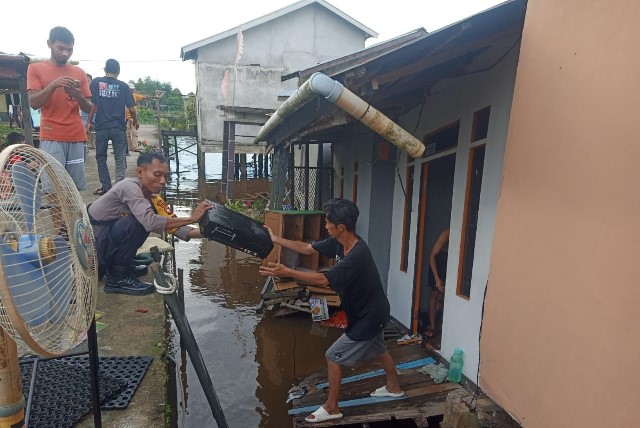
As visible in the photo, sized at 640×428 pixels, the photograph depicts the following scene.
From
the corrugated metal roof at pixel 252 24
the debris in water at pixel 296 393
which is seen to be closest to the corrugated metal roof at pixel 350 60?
the debris in water at pixel 296 393

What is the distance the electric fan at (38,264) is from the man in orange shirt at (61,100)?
9.89 feet

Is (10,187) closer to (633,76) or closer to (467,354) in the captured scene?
(633,76)

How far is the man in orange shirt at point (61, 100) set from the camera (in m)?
4.28

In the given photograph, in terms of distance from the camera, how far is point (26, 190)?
1.53m

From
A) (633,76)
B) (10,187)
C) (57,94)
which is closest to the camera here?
(10,187)

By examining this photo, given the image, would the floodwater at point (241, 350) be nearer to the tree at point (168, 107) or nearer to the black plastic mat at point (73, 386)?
the black plastic mat at point (73, 386)

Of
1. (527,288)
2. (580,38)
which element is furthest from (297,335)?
(580,38)

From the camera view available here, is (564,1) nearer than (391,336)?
Yes

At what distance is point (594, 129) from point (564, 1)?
2.95ft

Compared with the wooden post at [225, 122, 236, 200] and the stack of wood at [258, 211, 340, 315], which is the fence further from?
the wooden post at [225, 122, 236, 200]

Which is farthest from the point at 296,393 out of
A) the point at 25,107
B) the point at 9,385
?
the point at 25,107

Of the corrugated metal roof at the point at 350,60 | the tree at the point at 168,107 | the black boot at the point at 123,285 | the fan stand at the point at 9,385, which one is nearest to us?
the fan stand at the point at 9,385

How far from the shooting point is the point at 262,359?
587 cm

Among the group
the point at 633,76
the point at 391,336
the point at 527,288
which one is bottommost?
the point at 391,336
